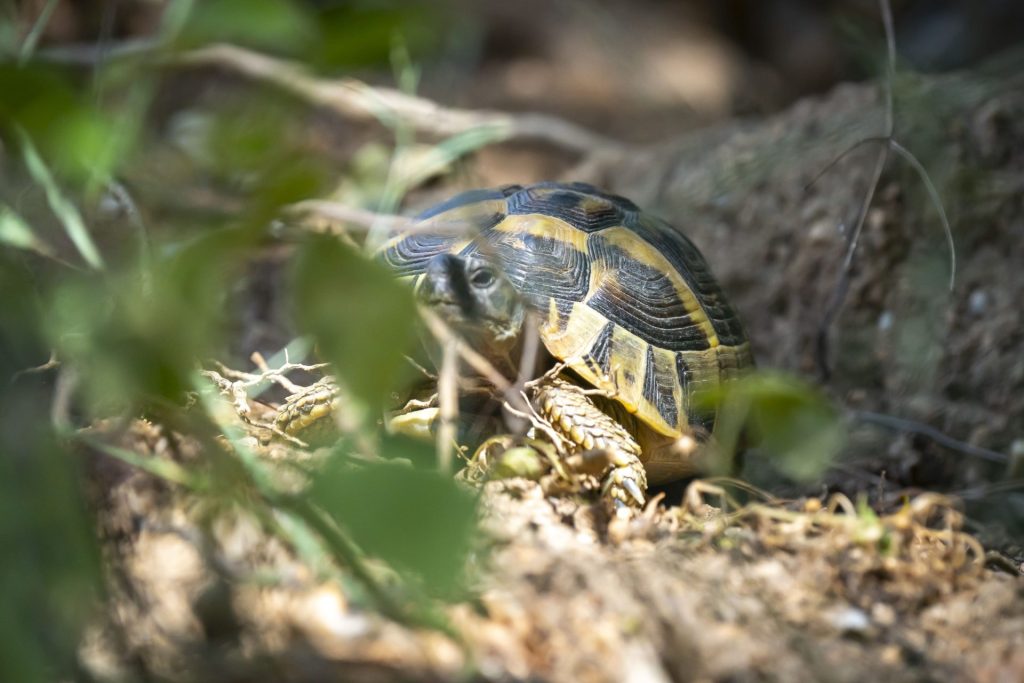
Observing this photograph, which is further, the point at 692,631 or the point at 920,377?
the point at 920,377

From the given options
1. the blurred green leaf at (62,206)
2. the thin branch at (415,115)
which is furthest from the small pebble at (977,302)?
the blurred green leaf at (62,206)

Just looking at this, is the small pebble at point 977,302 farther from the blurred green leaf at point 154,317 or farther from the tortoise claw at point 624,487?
the blurred green leaf at point 154,317

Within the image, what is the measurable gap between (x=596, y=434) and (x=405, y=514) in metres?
2.01

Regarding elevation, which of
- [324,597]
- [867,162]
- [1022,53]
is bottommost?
[324,597]

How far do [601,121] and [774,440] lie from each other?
280 inches

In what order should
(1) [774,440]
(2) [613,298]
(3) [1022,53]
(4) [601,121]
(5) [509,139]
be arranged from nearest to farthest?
(1) [774,440] → (2) [613,298] → (3) [1022,53] → (5) [509,139] → (4) [601,121]

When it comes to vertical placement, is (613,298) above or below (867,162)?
below

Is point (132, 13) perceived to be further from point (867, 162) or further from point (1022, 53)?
point (1022, 53)

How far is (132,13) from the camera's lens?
7246mm

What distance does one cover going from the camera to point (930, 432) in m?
3.48

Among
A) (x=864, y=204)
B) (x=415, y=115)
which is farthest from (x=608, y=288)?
(x=415, y=115)

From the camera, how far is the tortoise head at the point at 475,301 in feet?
8.91

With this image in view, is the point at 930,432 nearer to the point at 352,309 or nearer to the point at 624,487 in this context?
the point at 624,487

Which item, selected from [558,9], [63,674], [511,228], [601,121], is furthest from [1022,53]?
[558,9]
